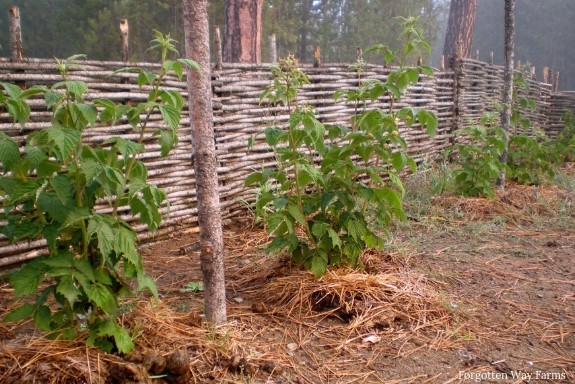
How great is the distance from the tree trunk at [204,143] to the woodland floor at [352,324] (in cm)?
25

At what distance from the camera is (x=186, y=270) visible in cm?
342

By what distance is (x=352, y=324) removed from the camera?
8.47 ft

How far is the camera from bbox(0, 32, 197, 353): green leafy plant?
1.69 meters

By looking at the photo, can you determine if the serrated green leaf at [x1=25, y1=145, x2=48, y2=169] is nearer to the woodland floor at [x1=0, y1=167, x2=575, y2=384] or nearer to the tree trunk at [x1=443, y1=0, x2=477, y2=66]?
the woodland floor at [x1=0, y1=167, x2=575, y2=384]

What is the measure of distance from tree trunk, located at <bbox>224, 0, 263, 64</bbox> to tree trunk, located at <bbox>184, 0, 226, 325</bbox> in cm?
466

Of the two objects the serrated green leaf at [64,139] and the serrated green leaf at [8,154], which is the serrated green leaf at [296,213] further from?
the serrated green leaf at [8,154]

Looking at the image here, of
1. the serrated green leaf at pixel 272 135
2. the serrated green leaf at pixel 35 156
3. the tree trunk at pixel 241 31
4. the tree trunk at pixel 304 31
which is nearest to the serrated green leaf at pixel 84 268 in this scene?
the serrated green leaf at pixel 35 156

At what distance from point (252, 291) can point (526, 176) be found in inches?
165

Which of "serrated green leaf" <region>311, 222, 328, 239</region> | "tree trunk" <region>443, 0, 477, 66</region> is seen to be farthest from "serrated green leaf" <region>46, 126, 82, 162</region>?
"tree trunk" <region>443, 0, 477, 66</region>

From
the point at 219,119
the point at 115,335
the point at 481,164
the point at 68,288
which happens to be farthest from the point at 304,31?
the point at 68,288

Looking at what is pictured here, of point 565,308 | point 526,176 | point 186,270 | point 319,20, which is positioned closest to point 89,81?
point 186,270

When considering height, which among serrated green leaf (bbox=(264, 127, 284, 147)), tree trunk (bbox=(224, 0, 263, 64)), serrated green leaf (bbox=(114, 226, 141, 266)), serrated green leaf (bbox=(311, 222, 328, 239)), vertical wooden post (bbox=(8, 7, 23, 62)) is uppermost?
tree trunk (bbox=(224, 0, 263, 64))

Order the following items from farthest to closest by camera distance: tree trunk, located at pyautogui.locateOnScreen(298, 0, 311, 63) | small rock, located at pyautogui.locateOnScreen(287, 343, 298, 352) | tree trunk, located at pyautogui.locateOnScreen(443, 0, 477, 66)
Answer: tree trunk, located at pyautogui.locateOnScreen(298, 0, 311, 63), tree trunk, located at pyautogui.locateOnScreen(443, 0, 477, 66), small rock, located at pyautogui.locateOnScreen(287, 343, 298, 352)

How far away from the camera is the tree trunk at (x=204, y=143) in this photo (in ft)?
7.27
